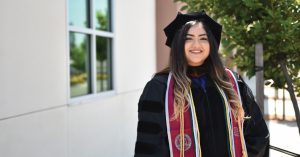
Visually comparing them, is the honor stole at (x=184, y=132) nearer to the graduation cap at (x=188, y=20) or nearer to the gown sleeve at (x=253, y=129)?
the gown sleeve at (x=253, y=129)

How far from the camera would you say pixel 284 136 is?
8562 millimetres

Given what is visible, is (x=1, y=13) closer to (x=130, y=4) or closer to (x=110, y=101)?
(x=110, y=101)

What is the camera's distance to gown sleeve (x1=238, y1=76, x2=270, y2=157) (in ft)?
8.91

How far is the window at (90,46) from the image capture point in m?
4.73

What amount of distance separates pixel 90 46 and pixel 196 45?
2688 mm

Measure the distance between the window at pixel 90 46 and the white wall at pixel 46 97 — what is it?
128 mm

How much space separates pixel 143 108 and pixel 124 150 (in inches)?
139

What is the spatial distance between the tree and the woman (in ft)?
4.21

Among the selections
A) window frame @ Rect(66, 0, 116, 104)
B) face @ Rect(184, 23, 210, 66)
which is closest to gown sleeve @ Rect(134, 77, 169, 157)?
face @ Rect(184, 23, 210, 66)

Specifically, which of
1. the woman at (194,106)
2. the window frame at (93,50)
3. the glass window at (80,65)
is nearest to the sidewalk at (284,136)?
the window frame at (93,50)

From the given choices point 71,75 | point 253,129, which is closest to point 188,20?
point 253,129

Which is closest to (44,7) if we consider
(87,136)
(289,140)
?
(87,136)

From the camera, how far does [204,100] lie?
101 inches

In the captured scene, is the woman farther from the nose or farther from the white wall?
the white wall
